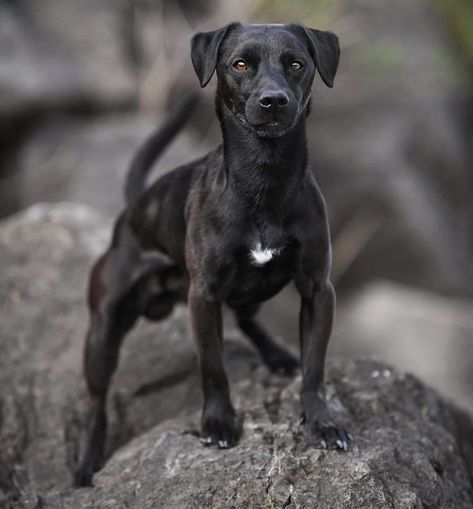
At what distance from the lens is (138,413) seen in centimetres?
501

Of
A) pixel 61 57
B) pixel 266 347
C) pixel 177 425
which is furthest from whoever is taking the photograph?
pixel 61 57

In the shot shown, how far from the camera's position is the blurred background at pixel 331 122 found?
9.76m

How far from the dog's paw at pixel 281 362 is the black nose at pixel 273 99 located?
1.68 meters

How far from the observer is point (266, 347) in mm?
4980

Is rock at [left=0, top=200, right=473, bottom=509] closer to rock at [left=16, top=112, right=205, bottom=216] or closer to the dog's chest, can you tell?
the dog's chest

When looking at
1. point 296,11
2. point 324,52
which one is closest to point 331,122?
point 296,11

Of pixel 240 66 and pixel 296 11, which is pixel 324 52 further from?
pixel 296 11

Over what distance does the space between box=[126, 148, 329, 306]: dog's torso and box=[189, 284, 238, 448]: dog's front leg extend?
7 cm

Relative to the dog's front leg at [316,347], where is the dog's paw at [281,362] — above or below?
below

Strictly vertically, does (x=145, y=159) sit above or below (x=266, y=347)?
above

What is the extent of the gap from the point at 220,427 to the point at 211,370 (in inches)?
10.1

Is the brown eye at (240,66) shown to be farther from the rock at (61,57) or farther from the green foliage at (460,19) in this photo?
the green foliage at (460,19)

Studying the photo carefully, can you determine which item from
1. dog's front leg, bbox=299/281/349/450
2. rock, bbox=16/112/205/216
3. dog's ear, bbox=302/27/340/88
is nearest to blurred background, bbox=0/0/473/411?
rock, bbox=16/112/205/216

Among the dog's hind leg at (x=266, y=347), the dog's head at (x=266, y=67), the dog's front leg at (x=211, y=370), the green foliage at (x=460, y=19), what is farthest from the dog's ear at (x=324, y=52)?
the green foliage at (x=460, y=19)
